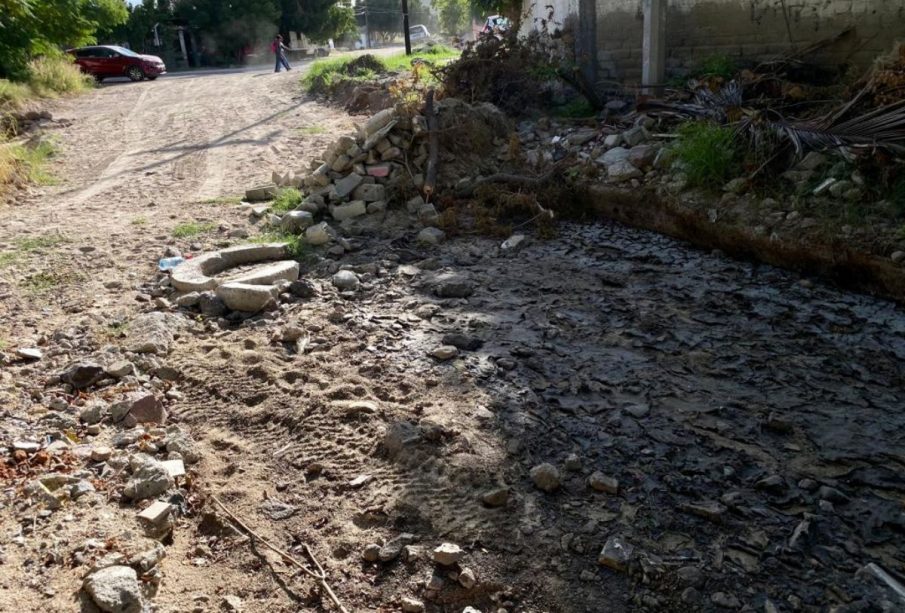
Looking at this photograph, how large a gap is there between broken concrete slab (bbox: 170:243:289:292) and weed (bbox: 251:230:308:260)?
68 mm

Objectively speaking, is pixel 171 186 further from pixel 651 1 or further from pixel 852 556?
pixel 852 556

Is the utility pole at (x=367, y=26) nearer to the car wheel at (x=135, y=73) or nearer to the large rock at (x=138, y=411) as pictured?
the car wheel at (x=135, y=73)

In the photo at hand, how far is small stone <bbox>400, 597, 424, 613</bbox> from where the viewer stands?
2.48 meters

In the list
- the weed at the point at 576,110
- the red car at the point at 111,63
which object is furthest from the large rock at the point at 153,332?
the red car at the point at 111,63

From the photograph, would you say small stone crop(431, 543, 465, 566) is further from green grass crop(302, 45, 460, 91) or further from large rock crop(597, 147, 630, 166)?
green grass crop(302, 45, 460, 91)

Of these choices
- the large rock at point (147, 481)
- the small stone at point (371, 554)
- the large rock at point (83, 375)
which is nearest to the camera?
the small stone at point (371, 554)

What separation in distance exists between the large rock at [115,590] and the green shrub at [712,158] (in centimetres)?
520

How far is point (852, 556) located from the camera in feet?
8.41

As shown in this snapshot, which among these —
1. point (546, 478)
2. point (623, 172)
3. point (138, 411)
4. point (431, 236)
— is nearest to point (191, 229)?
point (431, 236)

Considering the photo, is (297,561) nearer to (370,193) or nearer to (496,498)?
(496,498)

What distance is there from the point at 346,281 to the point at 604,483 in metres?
3.01

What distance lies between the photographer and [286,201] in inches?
288

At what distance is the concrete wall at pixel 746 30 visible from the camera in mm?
7258

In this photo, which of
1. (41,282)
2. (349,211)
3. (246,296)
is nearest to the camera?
(246,296)
